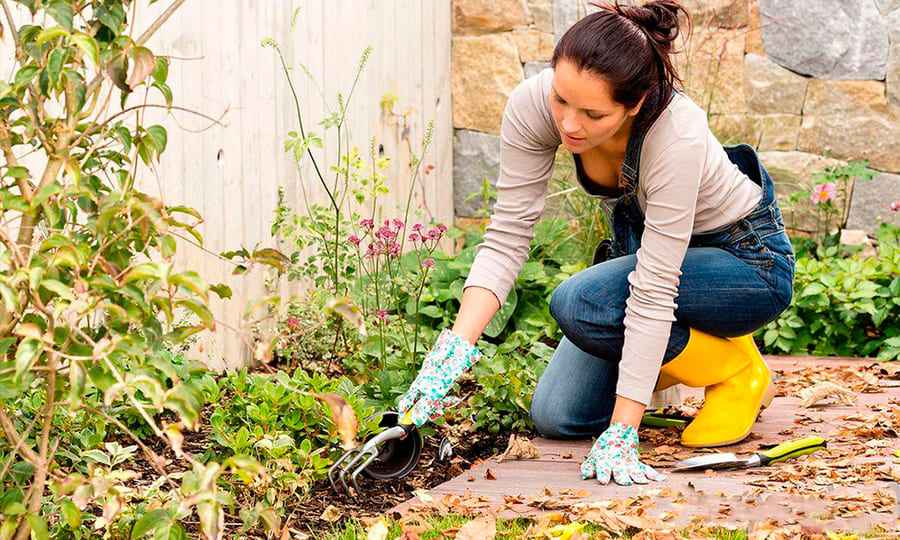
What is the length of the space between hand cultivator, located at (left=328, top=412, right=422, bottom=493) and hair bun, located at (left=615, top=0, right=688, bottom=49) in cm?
101

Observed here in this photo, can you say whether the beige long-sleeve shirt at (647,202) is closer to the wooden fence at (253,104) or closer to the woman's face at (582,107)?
the woman's face at (582,107)

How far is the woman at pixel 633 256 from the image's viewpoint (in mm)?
2547

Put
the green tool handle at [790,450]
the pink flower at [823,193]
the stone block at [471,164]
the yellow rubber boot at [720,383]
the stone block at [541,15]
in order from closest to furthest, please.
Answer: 1. the green tool handle at [790,450]
2. the yellow rubber boot at [720,383]
3. the pink flower at [823,193]
4. the stone block at [541,15]
5. the stone block at [471,164]

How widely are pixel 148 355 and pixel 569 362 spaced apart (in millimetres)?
1714

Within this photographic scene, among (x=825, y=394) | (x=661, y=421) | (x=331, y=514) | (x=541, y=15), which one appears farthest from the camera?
(x=541, y=15)

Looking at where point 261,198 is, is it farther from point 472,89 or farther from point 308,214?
point 472,89

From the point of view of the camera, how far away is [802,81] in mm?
5406

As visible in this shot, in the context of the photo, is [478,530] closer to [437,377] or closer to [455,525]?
[455,525]

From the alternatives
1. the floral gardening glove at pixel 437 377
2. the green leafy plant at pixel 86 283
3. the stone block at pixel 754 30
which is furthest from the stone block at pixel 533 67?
the green leafy plant at pixel 86 283

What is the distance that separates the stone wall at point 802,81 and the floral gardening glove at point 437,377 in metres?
2.98

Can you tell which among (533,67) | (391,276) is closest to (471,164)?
(533,67)

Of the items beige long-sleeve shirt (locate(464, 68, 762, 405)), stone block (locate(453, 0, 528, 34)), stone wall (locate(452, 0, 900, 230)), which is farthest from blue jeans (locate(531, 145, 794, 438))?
stone block (locate(453, 0, 528, 34))

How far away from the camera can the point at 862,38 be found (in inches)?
209

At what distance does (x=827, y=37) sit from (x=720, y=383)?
9.30 feet
